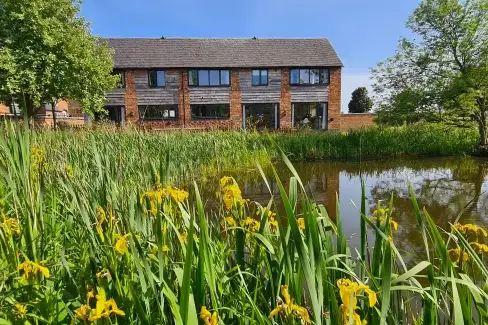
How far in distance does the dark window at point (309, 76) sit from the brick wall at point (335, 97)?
45 centimetres

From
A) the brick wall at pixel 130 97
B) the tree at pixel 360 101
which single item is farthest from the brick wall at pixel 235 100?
the tree at pixel 360 101

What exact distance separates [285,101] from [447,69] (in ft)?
34.6

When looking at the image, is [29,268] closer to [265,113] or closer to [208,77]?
[208,77]

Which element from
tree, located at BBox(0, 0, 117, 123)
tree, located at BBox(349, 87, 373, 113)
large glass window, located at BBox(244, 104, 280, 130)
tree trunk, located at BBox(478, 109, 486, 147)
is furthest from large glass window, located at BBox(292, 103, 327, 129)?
tree, located at BBox(349, 87, 373, 113)

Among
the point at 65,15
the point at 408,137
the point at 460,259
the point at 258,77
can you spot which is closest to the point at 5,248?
the point at 460,259

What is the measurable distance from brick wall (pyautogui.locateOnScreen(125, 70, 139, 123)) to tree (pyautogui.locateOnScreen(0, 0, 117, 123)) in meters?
6.88

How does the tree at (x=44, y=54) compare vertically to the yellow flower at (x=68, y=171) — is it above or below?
above

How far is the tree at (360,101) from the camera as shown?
35.2 meters

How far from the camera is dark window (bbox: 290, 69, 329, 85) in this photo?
71.6 feet

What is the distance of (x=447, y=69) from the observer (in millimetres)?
12875

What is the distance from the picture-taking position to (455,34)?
498 inches

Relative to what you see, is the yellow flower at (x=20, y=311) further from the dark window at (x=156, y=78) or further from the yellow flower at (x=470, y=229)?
the dark window at (x=156, y=78)

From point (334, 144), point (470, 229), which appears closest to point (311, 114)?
point (334, 144)

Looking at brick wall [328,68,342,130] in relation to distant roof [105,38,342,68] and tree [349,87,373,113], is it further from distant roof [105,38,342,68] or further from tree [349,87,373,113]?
tree [349,87,373,113]
